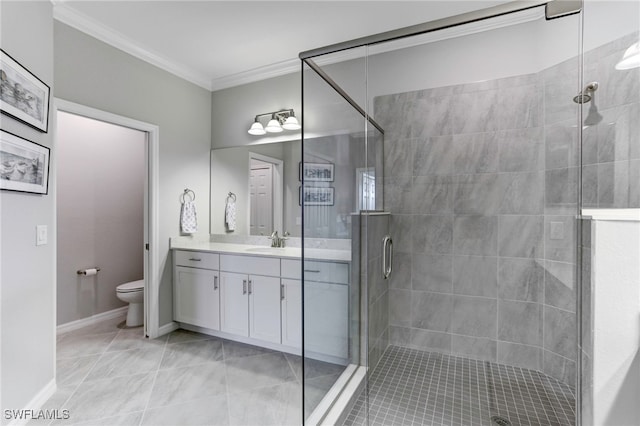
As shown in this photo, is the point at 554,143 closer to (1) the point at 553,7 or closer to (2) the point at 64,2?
(1) the point at 553,7

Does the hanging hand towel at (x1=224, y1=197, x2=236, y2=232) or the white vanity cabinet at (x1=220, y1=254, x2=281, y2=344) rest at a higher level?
the hanging hand towel at (x1=224, y1=197, x2=236, y2=232)

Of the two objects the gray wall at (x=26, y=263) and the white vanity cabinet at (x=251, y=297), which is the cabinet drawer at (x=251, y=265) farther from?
the gray wall at (x=26, y=263)

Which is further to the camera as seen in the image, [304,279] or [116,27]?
[116,27]

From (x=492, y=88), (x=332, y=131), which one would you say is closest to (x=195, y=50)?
(x=332, y=131)

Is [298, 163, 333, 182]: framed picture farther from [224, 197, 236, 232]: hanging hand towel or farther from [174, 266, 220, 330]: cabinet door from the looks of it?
[224, 197, 236, 232]: hanging hand towel

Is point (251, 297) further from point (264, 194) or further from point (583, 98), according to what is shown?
point (583, 98)

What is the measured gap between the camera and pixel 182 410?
5.76ft

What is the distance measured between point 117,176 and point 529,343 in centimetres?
433

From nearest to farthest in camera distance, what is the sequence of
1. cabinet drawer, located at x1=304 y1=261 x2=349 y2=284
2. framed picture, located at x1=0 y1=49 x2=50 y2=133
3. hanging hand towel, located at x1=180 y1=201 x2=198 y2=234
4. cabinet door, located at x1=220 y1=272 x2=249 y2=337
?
framed picture, located at x1=0 y1=49 x2=50 y2=133
cabinet drawer, located at x1=304 y1=261 x2=349 y2=284
cabinet door, located at x1=220 y1=272 x2=249 y2=337
hanging hand towel, located at x1=180 y1=201 x2=198 y2=234

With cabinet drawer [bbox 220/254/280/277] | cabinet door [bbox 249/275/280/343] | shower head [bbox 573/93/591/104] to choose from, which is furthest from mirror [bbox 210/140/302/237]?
shower head [bbox 573/93/591/104]

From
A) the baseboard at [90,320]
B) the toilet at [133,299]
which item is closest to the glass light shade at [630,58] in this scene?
the toilet at [133,299]

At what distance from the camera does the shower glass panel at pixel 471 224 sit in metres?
1.80

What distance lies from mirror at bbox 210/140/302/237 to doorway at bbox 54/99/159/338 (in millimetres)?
683

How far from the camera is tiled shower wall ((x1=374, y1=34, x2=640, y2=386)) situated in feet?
6.31
